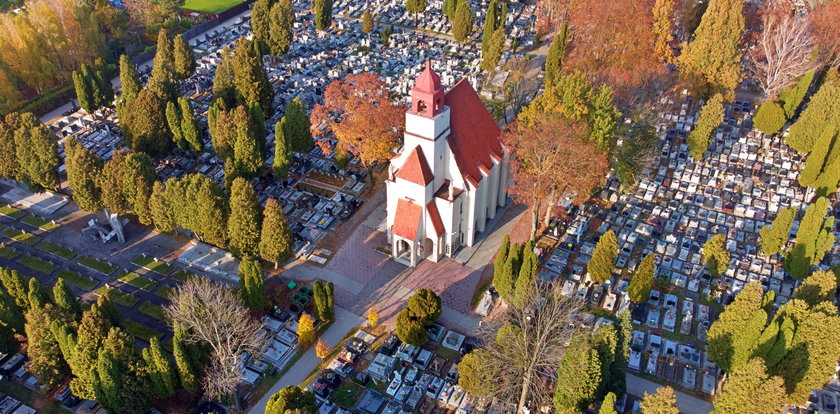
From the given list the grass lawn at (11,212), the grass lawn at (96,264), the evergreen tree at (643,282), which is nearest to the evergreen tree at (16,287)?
the grass lawn at (96,264)

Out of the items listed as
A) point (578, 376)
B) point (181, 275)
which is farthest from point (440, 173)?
point (181, 275)

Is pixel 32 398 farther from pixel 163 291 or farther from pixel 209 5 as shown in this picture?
pixel 209 5

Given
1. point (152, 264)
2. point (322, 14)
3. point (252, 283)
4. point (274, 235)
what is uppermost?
point (322, 14)

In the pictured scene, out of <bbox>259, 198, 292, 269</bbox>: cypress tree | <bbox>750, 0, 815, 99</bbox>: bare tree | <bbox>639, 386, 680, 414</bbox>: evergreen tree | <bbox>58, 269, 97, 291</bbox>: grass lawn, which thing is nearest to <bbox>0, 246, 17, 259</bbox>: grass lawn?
<bbox>58, 269, 97, 291</bbox>: grass lawn

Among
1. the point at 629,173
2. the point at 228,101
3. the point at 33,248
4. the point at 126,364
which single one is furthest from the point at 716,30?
the point at 33,248

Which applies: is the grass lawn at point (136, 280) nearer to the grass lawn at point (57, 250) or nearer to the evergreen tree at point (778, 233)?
the grass lawn at point (57, 250)
